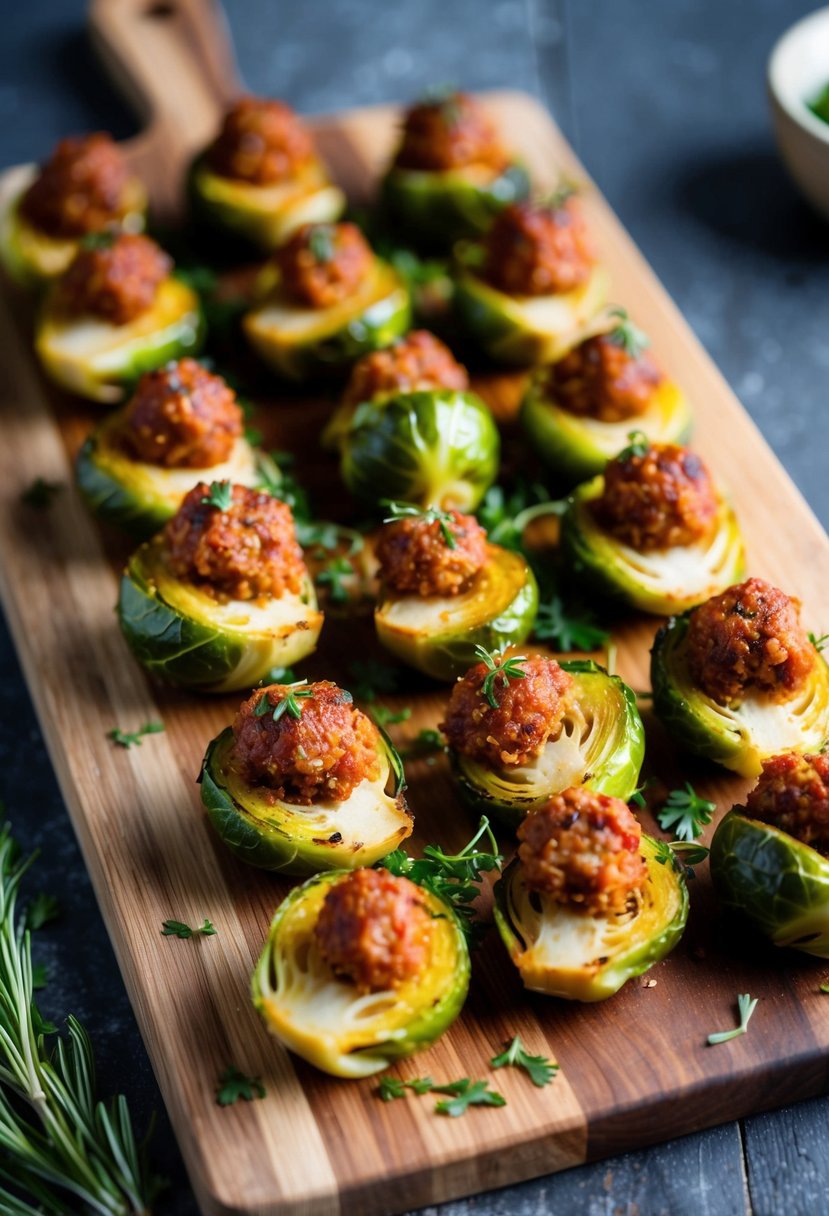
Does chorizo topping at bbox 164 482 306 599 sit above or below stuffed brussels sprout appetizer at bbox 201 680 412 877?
above

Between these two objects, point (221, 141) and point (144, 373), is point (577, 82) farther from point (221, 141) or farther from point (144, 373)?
point (144, 373)

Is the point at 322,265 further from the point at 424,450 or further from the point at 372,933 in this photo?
the point at 372,933

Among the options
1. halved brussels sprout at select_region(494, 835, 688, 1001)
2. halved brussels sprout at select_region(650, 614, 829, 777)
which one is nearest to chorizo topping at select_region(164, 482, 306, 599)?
halved brussels sprout at select_region(650, 614, 829, 777)

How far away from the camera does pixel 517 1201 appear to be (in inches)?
196

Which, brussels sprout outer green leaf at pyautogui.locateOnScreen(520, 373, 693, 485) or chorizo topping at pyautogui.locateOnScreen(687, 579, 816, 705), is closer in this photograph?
chorizo topping at pyautogui.locateOnScreen(687, 579, 816, 705)

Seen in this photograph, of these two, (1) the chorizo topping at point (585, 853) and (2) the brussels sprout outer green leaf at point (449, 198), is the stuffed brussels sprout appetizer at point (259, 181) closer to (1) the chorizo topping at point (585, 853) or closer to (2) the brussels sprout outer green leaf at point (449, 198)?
(2) the brussels sprout outer green leaf at point (449, 198)

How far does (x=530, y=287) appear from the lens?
24.4ft

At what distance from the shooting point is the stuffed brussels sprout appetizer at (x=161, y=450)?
660 centimetres

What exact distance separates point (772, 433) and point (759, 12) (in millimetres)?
3849

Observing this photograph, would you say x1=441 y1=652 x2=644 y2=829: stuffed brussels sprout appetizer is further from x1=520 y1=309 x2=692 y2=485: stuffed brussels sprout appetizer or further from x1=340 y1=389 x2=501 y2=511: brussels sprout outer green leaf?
x1=520 y1=309 x2=692 y2=485: stuffed brussels sprout appetizer

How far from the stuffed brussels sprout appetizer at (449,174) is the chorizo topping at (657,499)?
2.35 meters

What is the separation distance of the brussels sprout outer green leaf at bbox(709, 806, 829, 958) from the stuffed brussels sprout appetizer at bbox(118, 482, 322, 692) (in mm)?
1894

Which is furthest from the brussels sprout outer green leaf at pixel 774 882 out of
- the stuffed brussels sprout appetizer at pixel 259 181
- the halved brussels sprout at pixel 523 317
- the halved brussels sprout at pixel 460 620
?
the stuffed brussels sprout appetizer at pixel 259 181

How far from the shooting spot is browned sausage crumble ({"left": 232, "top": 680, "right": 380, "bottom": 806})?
17.4 ft
